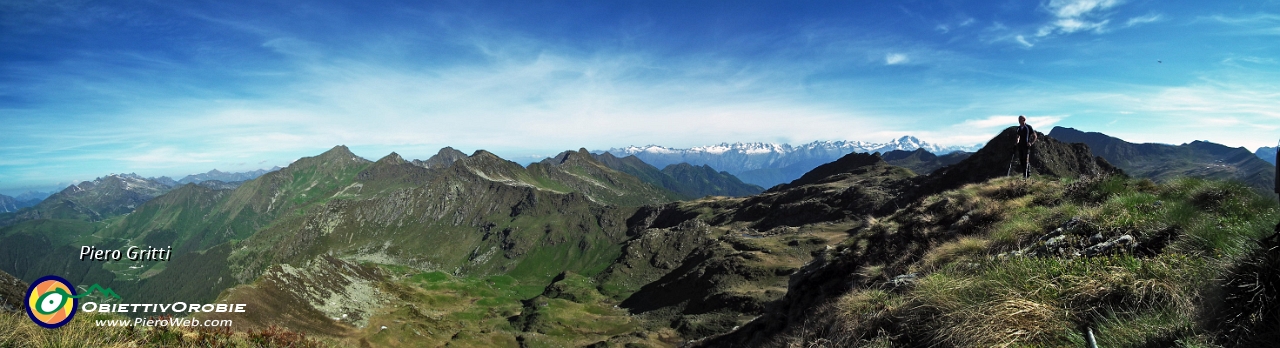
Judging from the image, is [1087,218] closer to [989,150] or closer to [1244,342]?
[1244,342]

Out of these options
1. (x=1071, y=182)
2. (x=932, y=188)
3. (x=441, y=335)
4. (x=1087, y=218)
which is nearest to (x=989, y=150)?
(x=932, y=188)

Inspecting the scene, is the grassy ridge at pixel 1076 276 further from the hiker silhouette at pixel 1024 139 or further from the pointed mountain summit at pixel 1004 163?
the pointed mountain summit at pixel 1004 163

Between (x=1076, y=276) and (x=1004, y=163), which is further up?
(x=1004, y=163)

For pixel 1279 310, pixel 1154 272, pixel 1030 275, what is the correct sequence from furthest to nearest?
pixel 1030 275
pixel 1154 272
pixel 1279 310

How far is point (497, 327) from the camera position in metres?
136

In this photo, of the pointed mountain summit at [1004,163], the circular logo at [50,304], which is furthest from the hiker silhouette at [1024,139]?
the pointed mountain summit at [1004,163]

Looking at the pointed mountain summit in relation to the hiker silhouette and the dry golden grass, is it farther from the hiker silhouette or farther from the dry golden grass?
the dry golden grass

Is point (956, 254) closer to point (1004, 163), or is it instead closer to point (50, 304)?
point (50, 304)

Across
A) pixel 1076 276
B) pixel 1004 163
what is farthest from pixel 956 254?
pixel 1004 163

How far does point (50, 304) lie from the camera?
1136 centimetres

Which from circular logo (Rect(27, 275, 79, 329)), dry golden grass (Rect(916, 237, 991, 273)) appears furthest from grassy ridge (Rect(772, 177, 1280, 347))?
circular logo (Rect(27, 275, 79, 329))

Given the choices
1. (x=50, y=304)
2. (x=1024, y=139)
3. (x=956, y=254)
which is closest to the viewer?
(x=50, y=304)

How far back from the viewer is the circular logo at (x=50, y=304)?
36.8 ft

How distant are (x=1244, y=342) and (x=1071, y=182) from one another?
54.2ft
